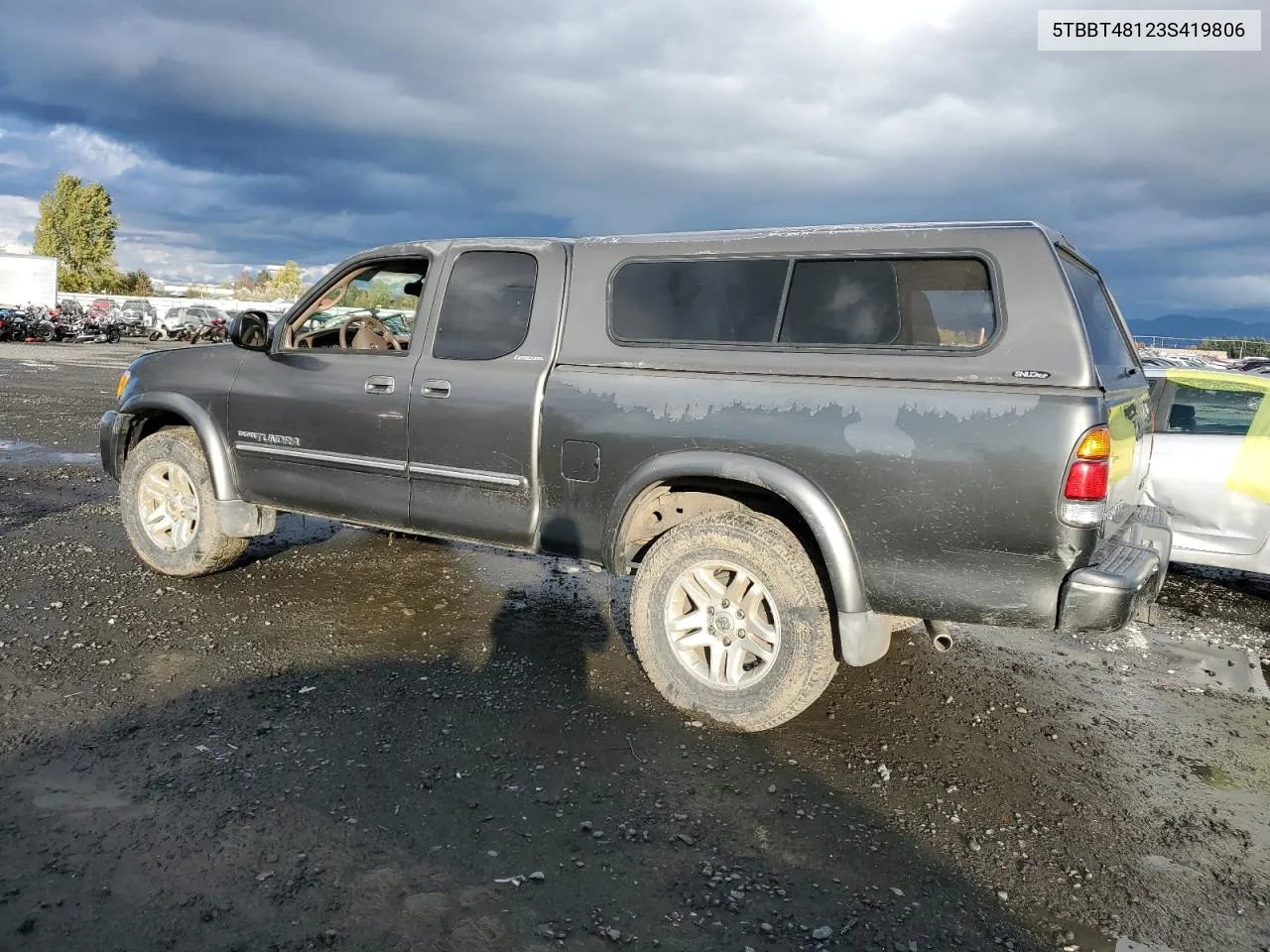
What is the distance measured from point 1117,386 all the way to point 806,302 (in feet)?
4.20

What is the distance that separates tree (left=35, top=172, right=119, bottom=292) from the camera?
65000 millimetres

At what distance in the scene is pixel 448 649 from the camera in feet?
14.9

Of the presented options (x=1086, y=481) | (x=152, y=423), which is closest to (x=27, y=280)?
(x=152, y=423)

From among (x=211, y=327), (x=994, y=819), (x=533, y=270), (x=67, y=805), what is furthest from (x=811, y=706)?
(x=211, y=327)

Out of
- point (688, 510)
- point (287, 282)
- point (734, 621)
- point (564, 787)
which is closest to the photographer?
point (564, 787)

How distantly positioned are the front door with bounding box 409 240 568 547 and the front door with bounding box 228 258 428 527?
16 cm

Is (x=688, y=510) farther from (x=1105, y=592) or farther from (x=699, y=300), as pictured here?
(x=1105, y=592)

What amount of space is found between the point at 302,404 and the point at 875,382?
3.12 metres

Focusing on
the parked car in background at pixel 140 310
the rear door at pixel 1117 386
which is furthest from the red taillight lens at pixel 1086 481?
the parked car in background at pixel 140 310

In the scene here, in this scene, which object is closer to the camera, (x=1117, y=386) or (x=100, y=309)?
(x=1117, y=386)

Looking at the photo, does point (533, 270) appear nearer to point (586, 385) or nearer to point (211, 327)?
point (586, 385)

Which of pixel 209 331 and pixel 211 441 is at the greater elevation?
pixel 209 331

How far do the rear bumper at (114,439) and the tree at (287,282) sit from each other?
3135 inches

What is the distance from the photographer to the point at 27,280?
147 ft
